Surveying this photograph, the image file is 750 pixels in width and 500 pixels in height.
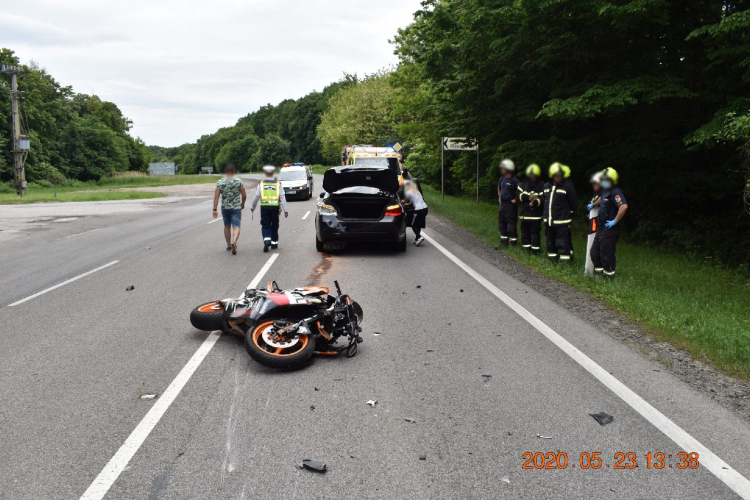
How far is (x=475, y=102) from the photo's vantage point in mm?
17344

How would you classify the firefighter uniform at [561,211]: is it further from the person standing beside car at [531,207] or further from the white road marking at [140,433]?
the white road marking at [140,433]

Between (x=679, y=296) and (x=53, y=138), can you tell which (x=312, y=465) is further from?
(x=53, y=138)

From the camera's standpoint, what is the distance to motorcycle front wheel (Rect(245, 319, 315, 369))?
5316mm

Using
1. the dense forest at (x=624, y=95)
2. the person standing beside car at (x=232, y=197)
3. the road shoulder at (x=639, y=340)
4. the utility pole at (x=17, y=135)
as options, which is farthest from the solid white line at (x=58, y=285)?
the utility pole at (x=17, y=135)

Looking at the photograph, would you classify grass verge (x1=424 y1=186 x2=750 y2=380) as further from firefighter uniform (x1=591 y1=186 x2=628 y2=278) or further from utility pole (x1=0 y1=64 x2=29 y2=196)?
utility pole (x1=0 y1=64 x2=29 y2=196)

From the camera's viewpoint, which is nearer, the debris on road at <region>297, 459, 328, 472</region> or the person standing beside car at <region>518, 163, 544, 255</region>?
the debris on road at <region>297, 459, 328, 472</region>

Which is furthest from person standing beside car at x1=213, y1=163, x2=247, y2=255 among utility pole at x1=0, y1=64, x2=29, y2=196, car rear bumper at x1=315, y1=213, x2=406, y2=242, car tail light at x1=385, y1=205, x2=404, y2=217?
utility pole at x1=0, y1=64, x2=29, y2=196

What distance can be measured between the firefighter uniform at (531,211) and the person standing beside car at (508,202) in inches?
11.4

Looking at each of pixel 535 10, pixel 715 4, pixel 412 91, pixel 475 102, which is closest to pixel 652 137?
pixel 715 4

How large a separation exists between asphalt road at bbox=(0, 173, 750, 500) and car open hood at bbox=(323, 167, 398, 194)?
5.45 meters

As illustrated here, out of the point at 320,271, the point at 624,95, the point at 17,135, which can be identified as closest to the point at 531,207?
the point at 624,95

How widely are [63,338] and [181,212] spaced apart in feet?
65.8

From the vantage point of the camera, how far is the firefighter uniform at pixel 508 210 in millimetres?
12875

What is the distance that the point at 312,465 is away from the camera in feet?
12.0
